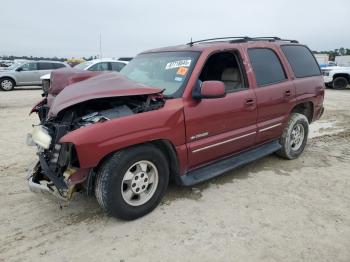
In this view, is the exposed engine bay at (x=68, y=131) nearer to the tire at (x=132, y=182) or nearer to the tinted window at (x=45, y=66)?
the tire at (x=132, y=182)

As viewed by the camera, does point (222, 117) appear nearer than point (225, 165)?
Yes

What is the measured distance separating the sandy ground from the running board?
27 cm

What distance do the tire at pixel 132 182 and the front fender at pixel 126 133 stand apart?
0.41ft

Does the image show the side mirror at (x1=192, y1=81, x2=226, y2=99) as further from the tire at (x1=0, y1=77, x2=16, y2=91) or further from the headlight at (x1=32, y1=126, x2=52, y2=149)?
the tire at (x1=0, y1=77, x2=16, y2=91)

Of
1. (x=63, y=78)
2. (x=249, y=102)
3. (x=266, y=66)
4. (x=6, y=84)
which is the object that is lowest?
(x=6, y=84)

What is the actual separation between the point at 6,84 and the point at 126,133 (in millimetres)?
16418

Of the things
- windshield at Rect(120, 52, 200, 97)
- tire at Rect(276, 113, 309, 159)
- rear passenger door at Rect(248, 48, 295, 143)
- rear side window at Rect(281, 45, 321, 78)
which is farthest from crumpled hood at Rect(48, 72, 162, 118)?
rear side window at Rect(281, 45, 321, 78)

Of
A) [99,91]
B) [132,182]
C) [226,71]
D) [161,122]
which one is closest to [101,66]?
[226,71]

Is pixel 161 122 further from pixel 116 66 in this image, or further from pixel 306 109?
pixel 116 66

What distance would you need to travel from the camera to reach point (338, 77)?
1845cm

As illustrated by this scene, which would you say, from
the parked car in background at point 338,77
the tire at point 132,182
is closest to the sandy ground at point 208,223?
the tire at point 132,182

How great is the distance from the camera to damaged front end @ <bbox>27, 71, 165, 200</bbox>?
328 cm

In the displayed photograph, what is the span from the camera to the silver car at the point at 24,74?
17.5 m

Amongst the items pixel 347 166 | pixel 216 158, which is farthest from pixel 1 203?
pixel 347 166
